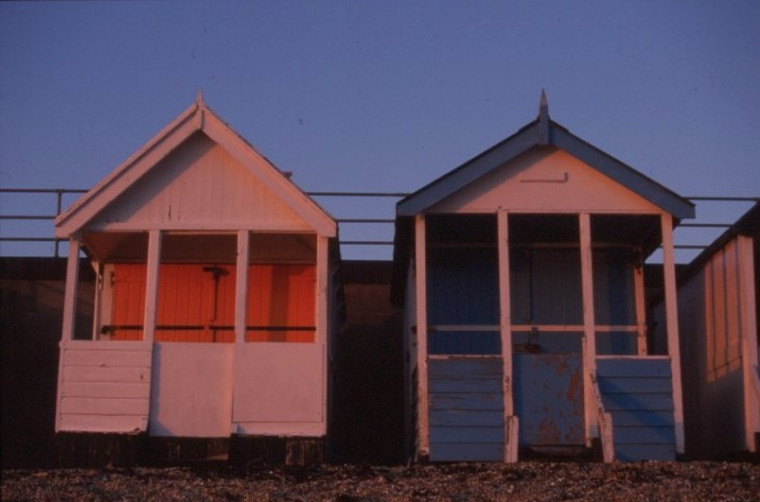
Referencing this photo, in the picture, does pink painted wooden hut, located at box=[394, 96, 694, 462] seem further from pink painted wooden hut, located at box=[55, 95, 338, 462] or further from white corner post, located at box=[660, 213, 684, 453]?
pink painted wooden hut, located at box=[55, 95, 338, 462]

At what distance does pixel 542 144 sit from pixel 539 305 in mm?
2829

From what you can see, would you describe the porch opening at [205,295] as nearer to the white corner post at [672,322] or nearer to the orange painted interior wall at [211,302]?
the orange painted interior wall at [211,302]

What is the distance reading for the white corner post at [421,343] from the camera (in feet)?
54.2

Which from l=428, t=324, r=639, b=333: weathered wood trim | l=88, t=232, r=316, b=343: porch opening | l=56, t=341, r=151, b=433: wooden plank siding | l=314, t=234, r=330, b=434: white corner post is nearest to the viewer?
l=56, t=341, r=151, b=433: wooden plank siding

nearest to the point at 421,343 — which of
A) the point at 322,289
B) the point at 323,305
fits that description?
the point at 323,305

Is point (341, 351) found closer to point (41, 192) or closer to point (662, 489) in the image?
point (41, 192)

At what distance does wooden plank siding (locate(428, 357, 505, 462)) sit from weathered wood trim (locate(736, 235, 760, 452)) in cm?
360

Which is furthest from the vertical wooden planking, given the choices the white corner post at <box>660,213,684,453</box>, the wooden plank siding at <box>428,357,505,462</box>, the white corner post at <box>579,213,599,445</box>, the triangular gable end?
the wooden plank siding at <box>428,357,505,462</box>

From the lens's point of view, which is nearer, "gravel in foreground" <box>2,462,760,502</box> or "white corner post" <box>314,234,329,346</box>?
"gravel in foreground" <box>2,462,760,502</box>

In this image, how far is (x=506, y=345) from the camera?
658 inches

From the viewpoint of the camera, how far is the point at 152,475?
14672 mm

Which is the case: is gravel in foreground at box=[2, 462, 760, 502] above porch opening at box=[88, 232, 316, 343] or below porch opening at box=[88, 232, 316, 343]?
below

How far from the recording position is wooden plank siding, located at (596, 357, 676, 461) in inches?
644

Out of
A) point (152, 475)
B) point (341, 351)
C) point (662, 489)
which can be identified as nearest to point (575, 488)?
point (662, 489)
